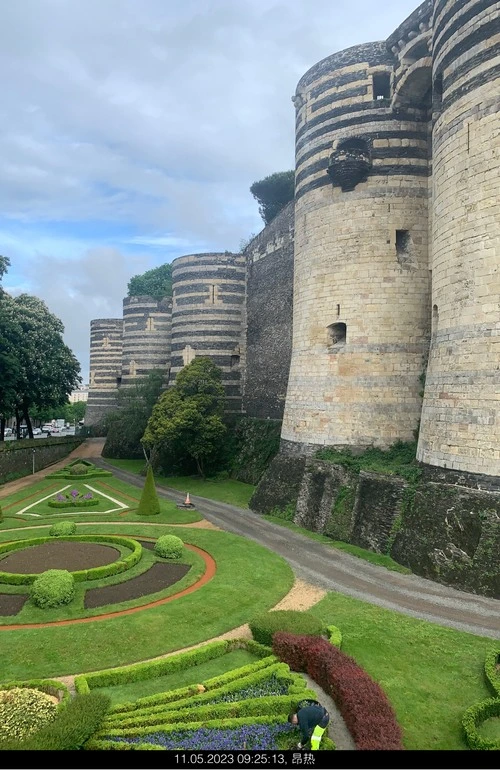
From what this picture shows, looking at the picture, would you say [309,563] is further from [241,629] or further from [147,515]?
[147,515]

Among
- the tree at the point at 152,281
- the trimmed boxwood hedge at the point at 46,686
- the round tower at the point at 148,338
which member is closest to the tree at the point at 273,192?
the round tower at the point at 148,338

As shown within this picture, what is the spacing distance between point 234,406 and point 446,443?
90.2ft

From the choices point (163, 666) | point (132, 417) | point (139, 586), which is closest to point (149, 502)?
point (139, 586)

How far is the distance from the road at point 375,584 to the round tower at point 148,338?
34460 millimetres

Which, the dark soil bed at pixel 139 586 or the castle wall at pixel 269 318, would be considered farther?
the castle wall at pixel 269 318

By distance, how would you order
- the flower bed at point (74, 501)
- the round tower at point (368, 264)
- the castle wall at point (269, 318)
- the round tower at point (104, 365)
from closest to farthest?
the round tower at point (368, 264)
the flower bed at point (74, 501)
the castle wall at point (269, 318)
the round tower at point (104, 365)

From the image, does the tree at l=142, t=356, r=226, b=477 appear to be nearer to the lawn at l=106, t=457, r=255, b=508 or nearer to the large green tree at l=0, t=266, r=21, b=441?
the lawn at l=106, t=457, r=255, b=508

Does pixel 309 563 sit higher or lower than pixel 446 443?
lower

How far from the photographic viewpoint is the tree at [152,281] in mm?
78562

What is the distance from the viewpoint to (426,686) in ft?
38.0

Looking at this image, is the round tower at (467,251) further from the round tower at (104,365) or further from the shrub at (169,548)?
the round tower at (104,365)

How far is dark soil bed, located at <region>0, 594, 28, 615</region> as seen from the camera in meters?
15.6

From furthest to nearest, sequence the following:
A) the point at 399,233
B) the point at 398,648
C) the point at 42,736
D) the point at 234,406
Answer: the point at 234,406, the point at 399,233, the point at 398,648, the point at 42,736

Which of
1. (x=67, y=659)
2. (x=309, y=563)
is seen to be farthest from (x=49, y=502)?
(x=67, y=659)
